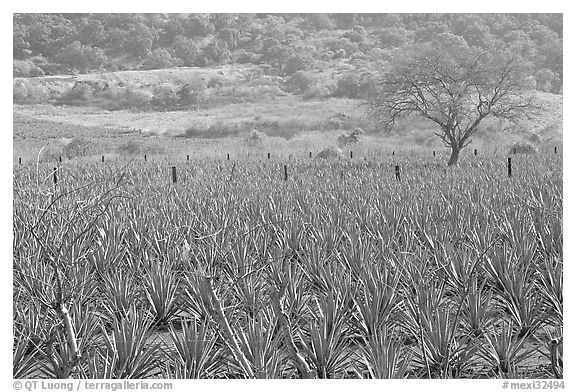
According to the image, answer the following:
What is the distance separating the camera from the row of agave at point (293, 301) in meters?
4.16

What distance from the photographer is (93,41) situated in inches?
749

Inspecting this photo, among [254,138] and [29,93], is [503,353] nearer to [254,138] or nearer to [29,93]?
[29,93]

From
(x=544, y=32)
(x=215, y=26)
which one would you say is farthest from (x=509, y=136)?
(x=215, y=26)

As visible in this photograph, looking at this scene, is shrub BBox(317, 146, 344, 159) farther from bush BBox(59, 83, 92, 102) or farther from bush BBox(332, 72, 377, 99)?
bush BBox(332, 72, 377, 99)

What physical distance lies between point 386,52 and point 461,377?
30710mm

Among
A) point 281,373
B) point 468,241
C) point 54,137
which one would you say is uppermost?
point 281,373

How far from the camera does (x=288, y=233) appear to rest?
7.41 m

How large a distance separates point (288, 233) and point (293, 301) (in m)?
2.38

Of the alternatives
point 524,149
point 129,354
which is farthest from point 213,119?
point 129,354

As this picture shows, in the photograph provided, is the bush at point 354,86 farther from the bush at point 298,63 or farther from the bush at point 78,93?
the bush at point 78,93

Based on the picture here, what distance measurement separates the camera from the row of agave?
164 inches

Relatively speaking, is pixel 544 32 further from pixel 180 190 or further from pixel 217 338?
pixel 217 338

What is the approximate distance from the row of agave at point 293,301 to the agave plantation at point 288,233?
0.08 ft

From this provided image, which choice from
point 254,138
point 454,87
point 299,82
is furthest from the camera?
point 299,82
